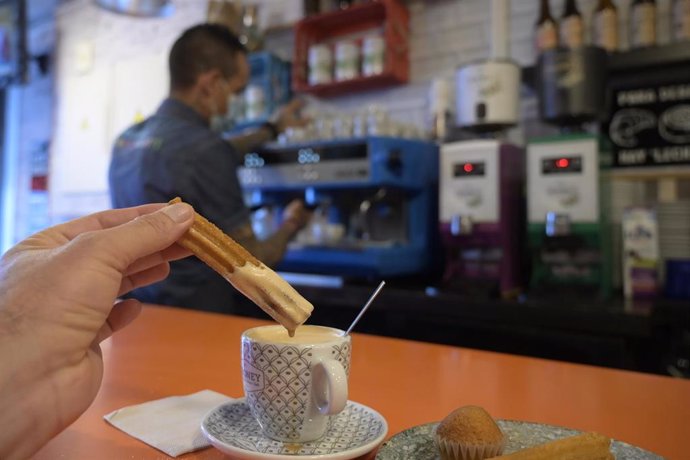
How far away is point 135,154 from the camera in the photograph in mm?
1907

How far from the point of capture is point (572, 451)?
0.49 metres

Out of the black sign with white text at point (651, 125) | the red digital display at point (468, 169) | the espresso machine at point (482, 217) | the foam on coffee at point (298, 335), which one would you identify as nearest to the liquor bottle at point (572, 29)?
Result: the black sign with white text at point (651, 125)

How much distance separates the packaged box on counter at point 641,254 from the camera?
1808mm

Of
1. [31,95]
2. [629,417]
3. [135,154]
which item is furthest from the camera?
[31,95]

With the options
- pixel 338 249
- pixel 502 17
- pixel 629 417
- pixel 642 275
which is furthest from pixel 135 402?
pixel 502 17

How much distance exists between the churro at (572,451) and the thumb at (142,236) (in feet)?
1.17

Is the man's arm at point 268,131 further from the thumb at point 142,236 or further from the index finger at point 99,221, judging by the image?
the thumb at point 142,236

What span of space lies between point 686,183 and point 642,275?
551 mm

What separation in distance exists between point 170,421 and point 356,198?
1.84m

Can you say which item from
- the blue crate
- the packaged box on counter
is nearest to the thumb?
the packaged box on counter

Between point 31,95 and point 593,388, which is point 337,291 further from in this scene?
point 31,95

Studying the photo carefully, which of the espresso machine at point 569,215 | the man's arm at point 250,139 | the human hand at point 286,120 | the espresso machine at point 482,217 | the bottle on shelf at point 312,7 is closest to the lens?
the espresso machine at point 569,215

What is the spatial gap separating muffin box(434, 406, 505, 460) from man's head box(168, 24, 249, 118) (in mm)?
1821

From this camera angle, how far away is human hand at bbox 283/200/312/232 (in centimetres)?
214
